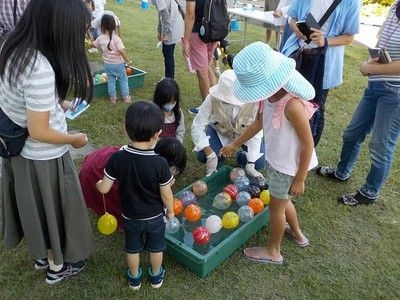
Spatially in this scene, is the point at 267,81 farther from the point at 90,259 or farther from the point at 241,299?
the point at 90,259

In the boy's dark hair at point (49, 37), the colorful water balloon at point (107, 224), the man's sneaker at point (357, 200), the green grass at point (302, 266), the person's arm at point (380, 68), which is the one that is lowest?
the green grass at point (302, 266)

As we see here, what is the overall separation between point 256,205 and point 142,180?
128cm

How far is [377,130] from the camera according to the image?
114 inches

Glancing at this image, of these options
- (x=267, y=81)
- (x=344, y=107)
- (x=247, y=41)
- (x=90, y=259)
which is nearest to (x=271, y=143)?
(x=267, y=81)

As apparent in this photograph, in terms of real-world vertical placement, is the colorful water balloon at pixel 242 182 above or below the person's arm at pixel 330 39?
below

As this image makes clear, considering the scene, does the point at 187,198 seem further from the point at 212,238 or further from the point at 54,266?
the point at 54,266

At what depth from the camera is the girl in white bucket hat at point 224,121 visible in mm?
3215

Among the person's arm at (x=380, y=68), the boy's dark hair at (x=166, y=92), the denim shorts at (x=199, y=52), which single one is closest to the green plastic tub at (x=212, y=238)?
the boy's dark hair at (x=166, y=92)

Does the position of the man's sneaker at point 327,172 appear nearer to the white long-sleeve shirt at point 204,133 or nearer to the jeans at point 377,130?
the jeans at point 377,130

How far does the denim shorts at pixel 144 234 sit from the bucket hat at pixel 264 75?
0.86 m

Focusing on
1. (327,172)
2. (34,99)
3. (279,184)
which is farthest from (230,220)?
(34,99)

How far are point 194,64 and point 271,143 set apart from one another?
239 cm

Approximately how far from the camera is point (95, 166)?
2607 millimetres

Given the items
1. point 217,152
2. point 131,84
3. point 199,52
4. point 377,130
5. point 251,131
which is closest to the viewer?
point 251,131
